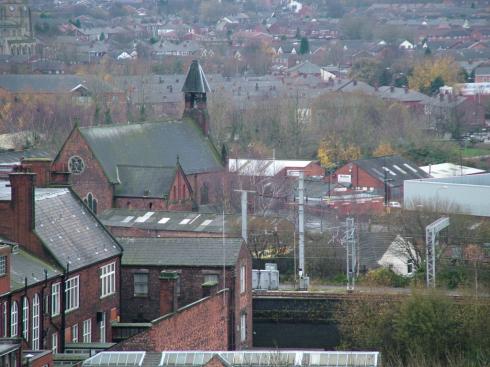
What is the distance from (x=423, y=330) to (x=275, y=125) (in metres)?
56.8

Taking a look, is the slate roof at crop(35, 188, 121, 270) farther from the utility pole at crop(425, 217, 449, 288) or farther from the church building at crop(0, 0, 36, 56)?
the church building at crop(0, 0, 36, 56)

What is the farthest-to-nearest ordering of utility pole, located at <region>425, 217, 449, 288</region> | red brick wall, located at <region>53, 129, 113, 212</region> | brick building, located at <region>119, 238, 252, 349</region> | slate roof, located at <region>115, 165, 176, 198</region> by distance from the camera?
red brick wall, located at <region>53, 129, 113, 212</region>
slate roof, located at <region>115, 165, 176, 198</region>
utility pole, located at <region>425, 217, 449, 288</region>
brick building, located at <region>119, 238, 252, 349</region>

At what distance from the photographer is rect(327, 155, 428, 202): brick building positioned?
79688 mm

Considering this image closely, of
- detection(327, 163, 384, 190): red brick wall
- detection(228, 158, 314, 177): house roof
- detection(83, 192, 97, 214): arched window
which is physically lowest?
detection(83, 192, 97, 214): arched window

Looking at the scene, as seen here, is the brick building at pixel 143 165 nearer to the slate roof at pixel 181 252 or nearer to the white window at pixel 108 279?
the slate roof at pixel 181 252

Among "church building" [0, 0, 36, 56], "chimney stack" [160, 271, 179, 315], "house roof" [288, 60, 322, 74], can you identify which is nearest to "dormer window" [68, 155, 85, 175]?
"chimney stack" [160, 271, 179, 315]

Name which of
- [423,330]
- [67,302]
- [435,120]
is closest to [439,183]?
[423,330]

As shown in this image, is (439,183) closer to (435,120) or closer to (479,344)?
(479,344)

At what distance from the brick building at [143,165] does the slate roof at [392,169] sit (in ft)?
29.4

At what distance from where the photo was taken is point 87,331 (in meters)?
41.3

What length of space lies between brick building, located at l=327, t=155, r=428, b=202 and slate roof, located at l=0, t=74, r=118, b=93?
37211 mm

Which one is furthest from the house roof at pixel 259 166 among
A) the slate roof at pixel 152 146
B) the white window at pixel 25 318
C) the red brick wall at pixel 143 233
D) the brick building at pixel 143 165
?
the white window at pixel 25 318

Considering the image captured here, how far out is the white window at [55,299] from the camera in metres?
39.4

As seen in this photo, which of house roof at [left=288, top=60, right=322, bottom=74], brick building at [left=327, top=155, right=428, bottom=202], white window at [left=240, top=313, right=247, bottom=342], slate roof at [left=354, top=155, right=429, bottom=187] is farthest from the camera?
house roof at [left=288, top=60, right=322, bottom=74]
